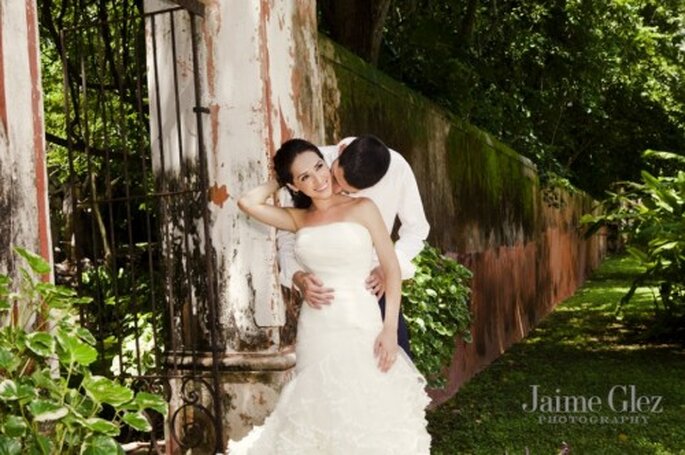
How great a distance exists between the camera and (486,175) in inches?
422

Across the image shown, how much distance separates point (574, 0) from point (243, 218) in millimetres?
9509

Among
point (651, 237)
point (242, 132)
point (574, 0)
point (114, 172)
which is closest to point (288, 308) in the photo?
point (242, 132)

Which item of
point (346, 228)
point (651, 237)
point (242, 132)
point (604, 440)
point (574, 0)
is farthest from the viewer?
point (574, 0)

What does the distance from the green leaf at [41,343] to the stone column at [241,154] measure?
2255mm

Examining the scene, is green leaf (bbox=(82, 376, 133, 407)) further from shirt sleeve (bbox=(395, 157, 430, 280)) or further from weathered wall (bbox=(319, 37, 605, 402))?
weathered wall (bbox=(319, 37, 605, 402))

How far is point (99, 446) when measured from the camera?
2.78 meters

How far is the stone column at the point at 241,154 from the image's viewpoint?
16.5 feet

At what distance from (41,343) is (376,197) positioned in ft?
5.83

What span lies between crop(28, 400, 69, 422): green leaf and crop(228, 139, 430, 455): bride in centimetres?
125

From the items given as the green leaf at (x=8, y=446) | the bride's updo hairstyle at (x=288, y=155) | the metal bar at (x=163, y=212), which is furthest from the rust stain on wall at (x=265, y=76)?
the green leaf at (x=8, y=446)

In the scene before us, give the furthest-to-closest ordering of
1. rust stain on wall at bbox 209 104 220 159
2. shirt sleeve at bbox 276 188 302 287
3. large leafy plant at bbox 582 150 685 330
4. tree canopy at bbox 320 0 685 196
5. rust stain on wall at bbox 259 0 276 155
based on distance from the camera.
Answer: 1. tree canopy at bbox 320 0 685 196
2. large leafy plant at bbox 582 150 685 330
3. rust stain on wall at bbox 209 104 220 159
4. rust stain on wall at bbox 259 0 276 155
5. shirt sleeve at bbox 276 188 302 287

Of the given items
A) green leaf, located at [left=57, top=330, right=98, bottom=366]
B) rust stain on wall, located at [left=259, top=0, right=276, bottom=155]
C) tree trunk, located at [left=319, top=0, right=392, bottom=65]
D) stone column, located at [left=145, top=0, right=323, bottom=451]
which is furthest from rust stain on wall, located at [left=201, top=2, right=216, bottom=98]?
tree trunk, located at [left=319, top=0, right=392, bottom=65]

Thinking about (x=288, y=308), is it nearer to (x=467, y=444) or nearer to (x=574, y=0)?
(x=467, y=444)

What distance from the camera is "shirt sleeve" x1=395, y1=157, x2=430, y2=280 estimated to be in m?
4.18
